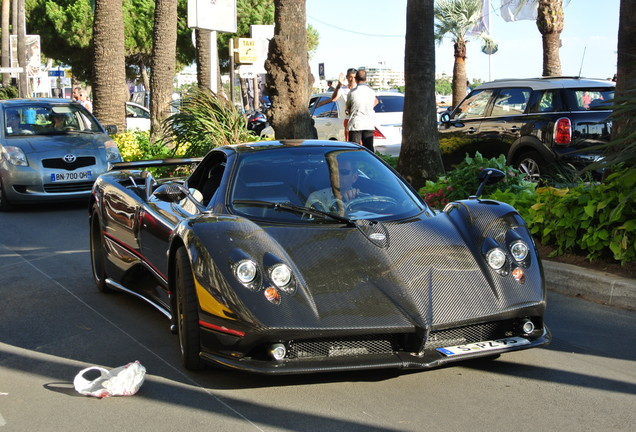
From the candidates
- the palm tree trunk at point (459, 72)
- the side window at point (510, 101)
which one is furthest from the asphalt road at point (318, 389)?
the palm tree trunk at point (459, 72)

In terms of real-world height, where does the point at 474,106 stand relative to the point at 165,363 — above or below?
above

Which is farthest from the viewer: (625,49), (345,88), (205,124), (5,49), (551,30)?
(5,49)

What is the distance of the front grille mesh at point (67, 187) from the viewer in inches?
529

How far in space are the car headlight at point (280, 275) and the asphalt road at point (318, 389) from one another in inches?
22.7

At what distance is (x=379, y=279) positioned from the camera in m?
4.88

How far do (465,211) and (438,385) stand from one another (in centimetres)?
132

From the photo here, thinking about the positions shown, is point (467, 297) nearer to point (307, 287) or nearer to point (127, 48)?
point (307, 287)

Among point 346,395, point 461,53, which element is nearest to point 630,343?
point 346,395

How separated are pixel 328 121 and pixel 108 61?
486 cm

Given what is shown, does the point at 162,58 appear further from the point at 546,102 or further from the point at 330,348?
the point at 330,348

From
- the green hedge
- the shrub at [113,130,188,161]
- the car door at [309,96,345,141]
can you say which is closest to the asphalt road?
the green hedge

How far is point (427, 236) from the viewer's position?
5.39 m

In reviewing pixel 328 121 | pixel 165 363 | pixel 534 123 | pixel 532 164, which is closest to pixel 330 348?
pixel 165 363

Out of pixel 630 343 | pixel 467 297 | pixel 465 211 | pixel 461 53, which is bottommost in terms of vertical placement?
pixel 630 343
